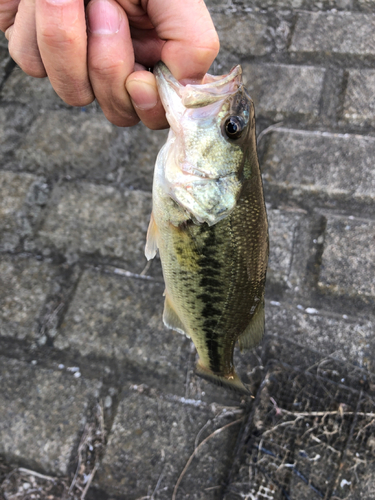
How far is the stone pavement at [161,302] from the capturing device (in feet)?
6.45

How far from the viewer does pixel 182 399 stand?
2.14 metres

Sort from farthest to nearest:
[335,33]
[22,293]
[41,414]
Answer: [335,33], [22,293], [41,414]

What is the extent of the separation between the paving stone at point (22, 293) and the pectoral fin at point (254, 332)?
1.40 meters

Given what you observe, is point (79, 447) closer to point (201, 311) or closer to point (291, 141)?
point (201, 311)

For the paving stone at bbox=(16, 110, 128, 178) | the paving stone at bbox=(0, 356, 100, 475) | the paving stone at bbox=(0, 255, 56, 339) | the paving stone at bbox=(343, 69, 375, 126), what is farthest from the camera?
the paving stone at bbox=(16, 110, 128, 178)

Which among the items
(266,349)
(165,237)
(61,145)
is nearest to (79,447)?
(266,349)

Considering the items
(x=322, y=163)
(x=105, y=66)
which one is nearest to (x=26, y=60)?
(x=105, y=66)

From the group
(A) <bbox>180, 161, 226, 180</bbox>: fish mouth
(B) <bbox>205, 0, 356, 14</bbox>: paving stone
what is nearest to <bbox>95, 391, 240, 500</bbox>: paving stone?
(A) <bbox>180, 161, 226, 180</bbox>: fish mouth

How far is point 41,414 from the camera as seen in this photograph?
2.16 metres

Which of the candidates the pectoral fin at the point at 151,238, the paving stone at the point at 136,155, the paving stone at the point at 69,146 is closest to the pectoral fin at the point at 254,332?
the pectoral fin at the point at 151,238

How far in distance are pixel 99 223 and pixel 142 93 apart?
4.36ft

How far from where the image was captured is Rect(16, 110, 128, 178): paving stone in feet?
8.41

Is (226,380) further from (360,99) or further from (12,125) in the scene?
(12,125)

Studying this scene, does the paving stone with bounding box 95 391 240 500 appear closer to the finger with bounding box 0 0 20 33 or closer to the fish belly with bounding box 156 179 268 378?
the fish belly with bounding box 156 179 268 378
